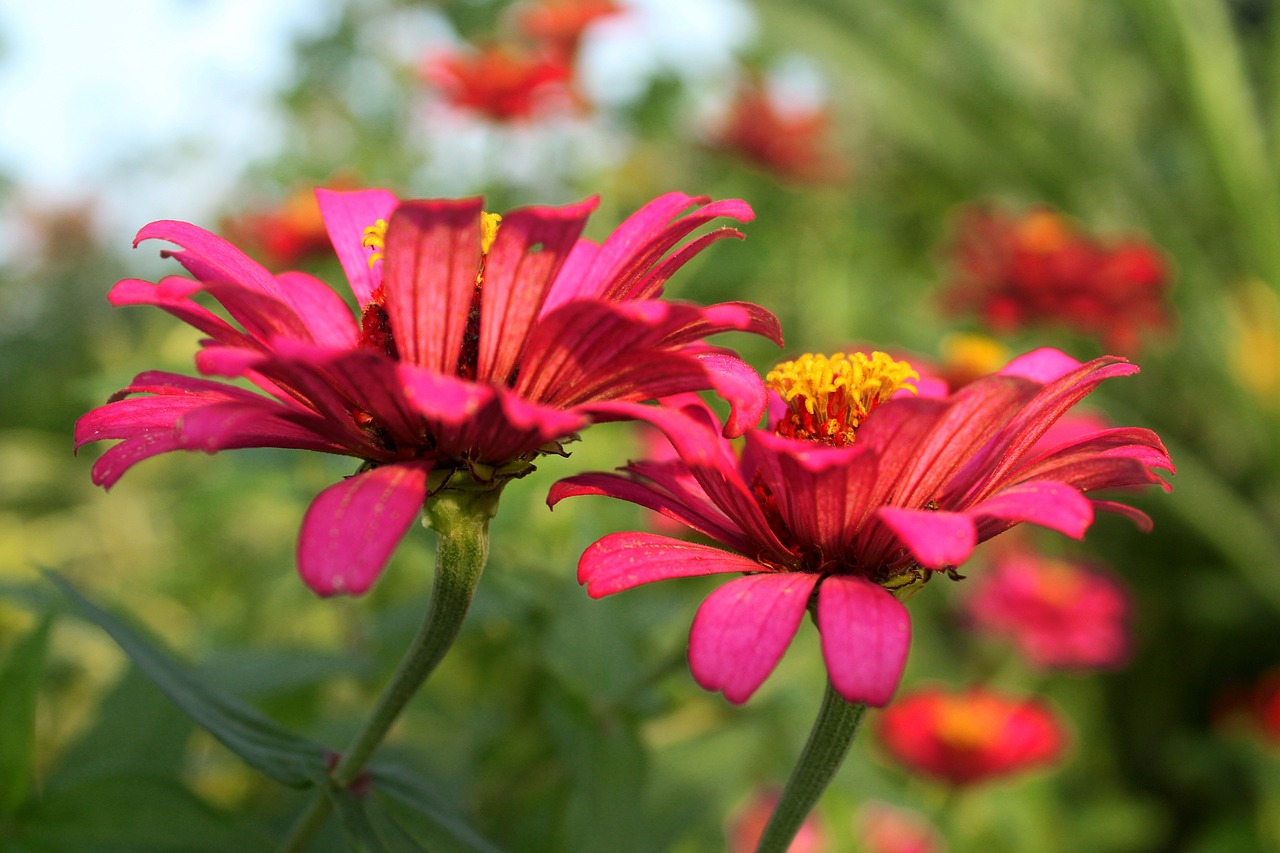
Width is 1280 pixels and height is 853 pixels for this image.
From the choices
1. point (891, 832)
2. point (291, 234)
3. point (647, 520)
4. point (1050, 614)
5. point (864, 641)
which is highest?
point (864, 641)

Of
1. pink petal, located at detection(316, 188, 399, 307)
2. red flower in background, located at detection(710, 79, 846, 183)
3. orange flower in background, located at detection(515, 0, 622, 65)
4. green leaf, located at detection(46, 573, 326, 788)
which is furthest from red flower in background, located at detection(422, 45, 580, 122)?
green leaf, located at detection(46, 573, 326, 788)

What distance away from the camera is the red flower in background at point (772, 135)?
2684 millimetres

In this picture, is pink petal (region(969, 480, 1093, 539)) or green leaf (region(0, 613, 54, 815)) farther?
green leaf (region(0, 613, 54, 815))

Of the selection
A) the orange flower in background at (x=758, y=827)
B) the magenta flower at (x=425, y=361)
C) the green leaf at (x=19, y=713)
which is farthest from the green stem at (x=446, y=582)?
the orange flower in background at (x=758, y=827)

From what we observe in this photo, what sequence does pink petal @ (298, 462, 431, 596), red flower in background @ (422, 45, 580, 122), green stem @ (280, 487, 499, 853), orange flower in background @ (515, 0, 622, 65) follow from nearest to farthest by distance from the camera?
pink petal @ (298, 462, 431, 596)
green stem @ (280, 487, 499, 853)
red flower in background @ (422, 45, 580, 122)
orange flower in background @ (515, 0, 622, 65)

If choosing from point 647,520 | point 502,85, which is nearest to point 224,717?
point 647,520

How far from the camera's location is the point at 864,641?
0.41 metres

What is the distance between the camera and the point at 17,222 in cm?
325

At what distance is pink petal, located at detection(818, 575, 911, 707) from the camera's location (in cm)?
39

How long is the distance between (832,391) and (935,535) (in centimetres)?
20

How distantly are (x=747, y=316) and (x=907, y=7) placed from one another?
8.33 feet

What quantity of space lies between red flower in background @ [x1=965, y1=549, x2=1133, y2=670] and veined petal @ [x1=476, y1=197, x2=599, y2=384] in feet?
5.35

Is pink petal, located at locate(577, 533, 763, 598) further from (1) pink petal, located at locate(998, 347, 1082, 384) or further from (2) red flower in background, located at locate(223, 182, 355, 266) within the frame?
(2) red flower in background, located at locate(223, 182, 355, 266)

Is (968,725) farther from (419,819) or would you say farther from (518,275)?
(518,275)
